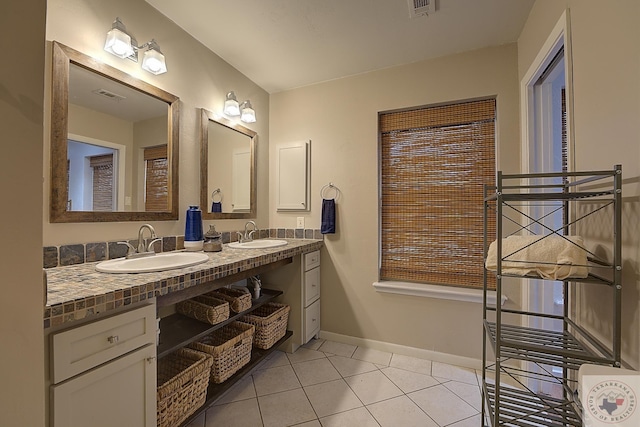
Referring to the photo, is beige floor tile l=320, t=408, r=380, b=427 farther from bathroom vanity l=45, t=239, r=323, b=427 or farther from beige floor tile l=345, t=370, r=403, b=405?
bathroom vanity l=45, t=239, r=323, b=427

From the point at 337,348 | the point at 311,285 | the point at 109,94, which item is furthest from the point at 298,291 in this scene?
the point at 109,94

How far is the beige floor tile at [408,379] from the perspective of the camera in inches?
72.6

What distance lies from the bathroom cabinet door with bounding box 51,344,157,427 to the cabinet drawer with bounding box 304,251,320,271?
4.29 ft

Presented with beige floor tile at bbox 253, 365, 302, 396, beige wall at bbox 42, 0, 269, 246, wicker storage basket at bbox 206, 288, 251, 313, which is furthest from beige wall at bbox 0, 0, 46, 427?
beige floor tile at bbox 253, 365, 302, 396

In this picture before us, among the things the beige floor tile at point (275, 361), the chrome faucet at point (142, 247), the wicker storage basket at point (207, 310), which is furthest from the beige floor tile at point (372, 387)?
the chrome faucet at point (142, 247)

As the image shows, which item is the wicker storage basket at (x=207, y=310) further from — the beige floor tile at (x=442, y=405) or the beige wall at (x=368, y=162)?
the beige floor tile at (x=442, y=405)

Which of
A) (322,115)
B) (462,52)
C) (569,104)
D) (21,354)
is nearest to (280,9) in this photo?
(322,115)

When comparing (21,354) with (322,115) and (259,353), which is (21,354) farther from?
(322,115)

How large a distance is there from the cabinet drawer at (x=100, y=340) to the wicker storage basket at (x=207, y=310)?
50cm

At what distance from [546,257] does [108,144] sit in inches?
81.4

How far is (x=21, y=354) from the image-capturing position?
52 cm

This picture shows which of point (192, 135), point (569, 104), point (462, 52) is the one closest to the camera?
point (569, 104)

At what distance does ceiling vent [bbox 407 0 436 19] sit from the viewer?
160 cm

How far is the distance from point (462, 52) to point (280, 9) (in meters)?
1.40
